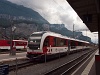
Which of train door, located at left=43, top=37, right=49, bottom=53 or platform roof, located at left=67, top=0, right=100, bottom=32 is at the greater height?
platform roof, located at left=67, top=0, right=100, bottom=32

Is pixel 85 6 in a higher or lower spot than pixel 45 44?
higher

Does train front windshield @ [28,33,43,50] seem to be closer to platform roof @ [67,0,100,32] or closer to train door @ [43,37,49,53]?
train door @ [43,37,49,53]

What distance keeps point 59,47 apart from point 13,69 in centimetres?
1179

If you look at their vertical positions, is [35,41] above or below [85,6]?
below

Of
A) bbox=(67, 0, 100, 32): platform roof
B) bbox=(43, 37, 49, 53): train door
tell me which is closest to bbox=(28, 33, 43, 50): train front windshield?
bbox=(43, 37, 49, 53): train door

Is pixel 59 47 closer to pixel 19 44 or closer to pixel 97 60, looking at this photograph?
pixel 97 60

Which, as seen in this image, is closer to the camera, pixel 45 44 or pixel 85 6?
pixel 85 6

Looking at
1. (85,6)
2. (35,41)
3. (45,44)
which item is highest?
(85,6)

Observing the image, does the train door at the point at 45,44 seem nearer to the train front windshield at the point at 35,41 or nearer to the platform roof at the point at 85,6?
the train front windshield at the point at 35,41

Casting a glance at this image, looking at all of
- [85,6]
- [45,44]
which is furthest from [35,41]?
[85,6]

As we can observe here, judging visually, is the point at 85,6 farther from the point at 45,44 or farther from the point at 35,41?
the point at 35,41

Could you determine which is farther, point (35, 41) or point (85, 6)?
point (35, 41)

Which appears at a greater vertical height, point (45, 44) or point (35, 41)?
point (35, 41)

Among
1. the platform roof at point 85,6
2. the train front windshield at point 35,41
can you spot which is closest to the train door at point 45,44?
the train front windshield at point 35,41
